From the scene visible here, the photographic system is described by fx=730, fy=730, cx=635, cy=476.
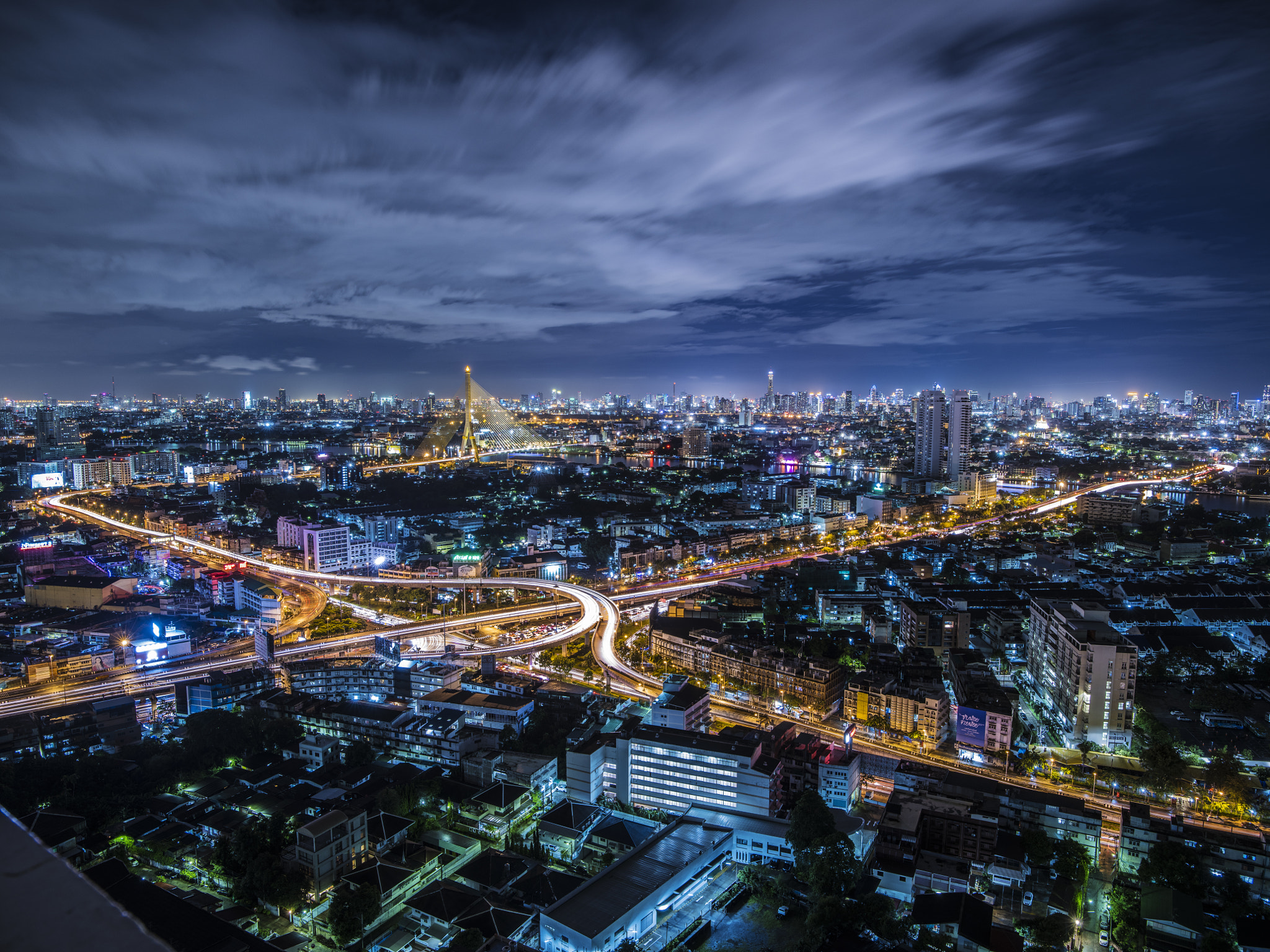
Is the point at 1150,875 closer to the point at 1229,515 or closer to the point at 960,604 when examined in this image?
the point at 960,604

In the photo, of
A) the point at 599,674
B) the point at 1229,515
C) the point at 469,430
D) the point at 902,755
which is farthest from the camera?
the point at 469,430

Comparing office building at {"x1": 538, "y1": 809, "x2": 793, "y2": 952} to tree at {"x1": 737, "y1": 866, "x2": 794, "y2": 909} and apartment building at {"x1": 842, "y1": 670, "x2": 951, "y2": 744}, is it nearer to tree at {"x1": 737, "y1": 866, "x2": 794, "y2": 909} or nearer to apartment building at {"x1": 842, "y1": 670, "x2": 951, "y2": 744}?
tree at {"x1": 737, "y1": 866, "x2": 794, "y2": 909}

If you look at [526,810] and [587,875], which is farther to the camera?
[526,810]

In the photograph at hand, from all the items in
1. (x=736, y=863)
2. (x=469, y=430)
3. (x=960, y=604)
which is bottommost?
(x=736, y=863)

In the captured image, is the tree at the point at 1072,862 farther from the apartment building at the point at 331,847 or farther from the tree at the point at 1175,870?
the apartment building at the point at 331,847

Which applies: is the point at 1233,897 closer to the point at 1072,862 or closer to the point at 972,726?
the point at 1072,862

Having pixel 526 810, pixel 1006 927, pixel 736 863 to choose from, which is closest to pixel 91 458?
pixel 526 810

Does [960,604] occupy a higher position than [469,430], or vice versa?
[469,430]
